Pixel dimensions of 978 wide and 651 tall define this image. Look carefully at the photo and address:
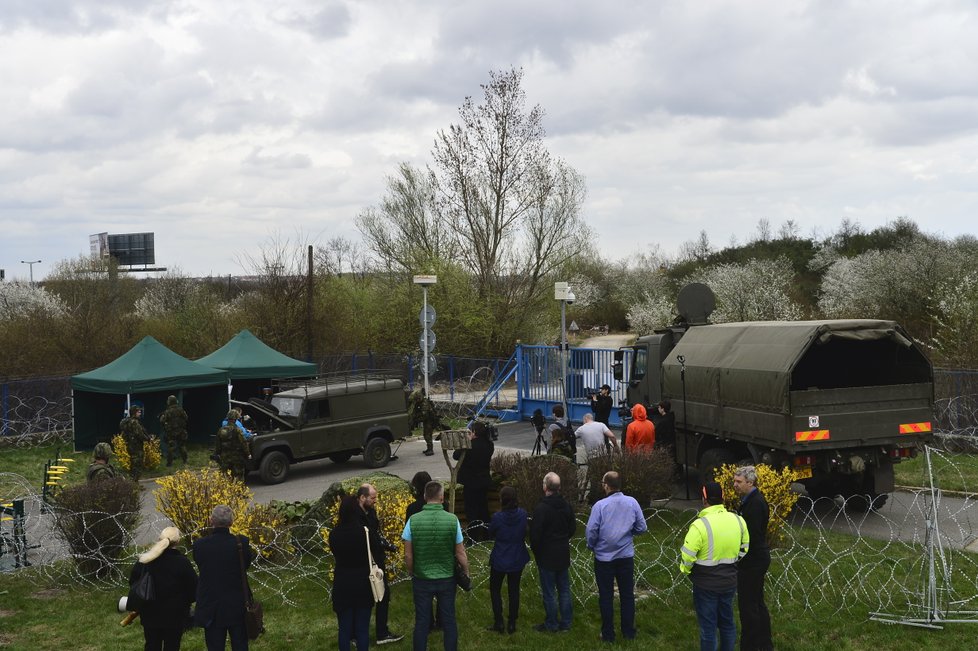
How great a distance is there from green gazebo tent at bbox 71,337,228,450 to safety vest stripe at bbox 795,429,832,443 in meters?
14.1

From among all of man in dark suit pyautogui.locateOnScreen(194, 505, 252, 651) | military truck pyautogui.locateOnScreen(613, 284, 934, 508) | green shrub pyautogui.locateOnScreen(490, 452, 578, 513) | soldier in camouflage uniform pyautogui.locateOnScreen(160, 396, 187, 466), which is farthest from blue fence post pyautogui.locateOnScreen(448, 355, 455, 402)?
man in dark suit pyautogui.locateOnScreen(194, 505, 252, 651)

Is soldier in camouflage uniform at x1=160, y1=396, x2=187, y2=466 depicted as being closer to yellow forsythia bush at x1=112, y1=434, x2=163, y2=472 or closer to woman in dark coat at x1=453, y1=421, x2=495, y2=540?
yellow forsythia bush at x1=112, y1=434, x2=163, y2=472

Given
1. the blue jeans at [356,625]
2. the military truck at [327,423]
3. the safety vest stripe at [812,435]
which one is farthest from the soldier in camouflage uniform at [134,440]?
the safety vest stripe at [812,435]

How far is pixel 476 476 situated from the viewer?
35.5 ft

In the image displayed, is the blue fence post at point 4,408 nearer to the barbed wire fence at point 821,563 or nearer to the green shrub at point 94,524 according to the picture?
the barbed wire fence at point 821,563

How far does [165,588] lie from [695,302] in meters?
13.6

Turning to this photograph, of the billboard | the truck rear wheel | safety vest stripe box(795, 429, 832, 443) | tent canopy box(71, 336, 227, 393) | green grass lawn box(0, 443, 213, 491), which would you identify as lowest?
green grass lawn box(0, 443, 213, 491)

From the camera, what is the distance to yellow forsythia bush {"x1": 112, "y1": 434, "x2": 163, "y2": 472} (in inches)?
690

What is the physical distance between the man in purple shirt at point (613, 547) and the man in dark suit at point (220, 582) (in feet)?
10.3

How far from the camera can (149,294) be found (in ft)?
180

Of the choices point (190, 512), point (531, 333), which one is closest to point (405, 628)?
point (190, 512)

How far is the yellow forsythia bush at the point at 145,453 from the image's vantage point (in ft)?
57.5

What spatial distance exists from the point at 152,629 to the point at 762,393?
347 inches

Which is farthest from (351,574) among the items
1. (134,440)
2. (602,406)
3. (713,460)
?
(602,406)
